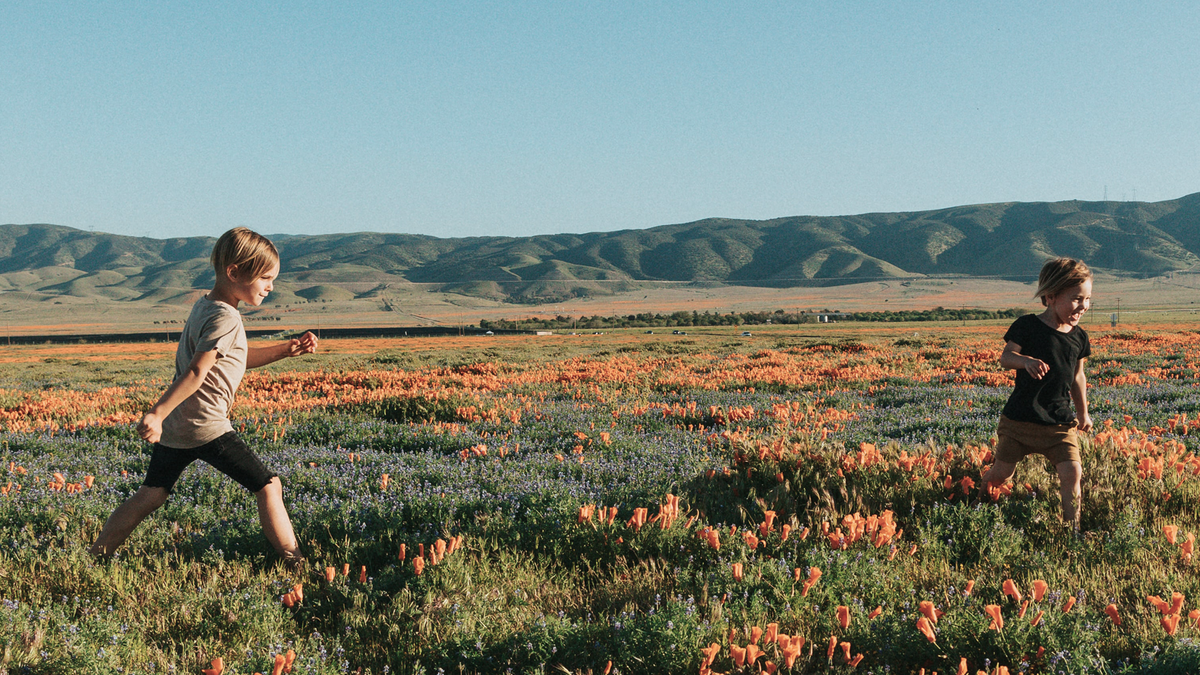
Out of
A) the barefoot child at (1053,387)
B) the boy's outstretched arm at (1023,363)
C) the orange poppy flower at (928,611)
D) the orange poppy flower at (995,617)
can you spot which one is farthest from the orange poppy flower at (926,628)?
the barefoot child at (1053,387)

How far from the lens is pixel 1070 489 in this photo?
478 centimetres

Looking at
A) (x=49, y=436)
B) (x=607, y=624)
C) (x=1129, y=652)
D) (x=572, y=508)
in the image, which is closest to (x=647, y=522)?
(x=572, y=508)

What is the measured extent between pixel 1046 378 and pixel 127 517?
584 cm

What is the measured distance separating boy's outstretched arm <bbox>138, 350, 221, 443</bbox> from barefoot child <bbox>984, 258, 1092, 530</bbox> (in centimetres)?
480

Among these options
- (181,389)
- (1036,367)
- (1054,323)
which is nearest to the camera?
(181,389)

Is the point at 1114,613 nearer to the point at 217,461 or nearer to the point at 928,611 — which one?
the point at 928,611

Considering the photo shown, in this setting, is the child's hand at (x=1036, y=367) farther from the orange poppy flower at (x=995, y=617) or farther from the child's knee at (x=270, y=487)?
the child's knee at (x=270, y=487)

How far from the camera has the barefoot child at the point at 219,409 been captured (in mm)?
4121

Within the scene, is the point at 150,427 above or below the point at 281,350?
below

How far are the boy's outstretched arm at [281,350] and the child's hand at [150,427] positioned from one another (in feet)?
2.79

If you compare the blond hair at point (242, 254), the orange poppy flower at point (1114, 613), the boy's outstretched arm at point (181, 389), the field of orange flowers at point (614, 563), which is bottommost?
the field of orange flowers at point (614, 563)

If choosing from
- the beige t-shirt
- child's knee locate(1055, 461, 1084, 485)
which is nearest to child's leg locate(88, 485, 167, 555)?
the beige t-shirt

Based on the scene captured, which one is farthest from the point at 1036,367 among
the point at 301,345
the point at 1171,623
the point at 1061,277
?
the point at 301,345

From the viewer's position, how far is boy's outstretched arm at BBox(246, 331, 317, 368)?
454 cm
